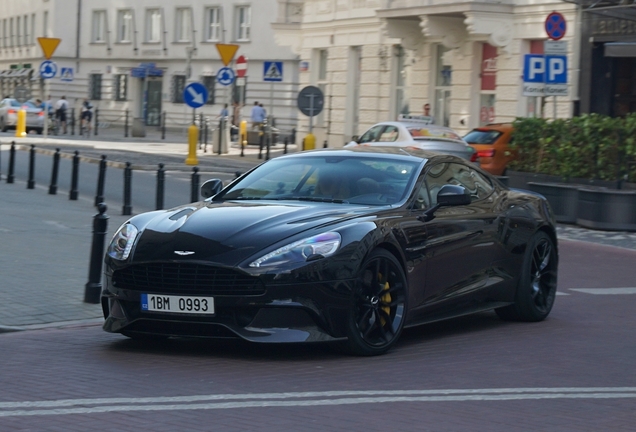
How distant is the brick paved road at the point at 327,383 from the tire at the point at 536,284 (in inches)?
10.1

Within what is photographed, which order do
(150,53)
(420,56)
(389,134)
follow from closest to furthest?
(389,134), (420,56), (150,53)

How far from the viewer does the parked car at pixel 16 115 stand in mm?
53156

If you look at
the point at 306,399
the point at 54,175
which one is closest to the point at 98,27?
the point at 54,175

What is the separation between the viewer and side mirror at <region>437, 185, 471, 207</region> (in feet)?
28.5

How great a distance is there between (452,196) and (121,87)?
6633 centimetres

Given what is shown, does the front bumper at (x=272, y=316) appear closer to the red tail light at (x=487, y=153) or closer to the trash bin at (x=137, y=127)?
the red tail light at (x=487, y=153)

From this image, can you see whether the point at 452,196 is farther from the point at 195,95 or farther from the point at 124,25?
the point at 124,25

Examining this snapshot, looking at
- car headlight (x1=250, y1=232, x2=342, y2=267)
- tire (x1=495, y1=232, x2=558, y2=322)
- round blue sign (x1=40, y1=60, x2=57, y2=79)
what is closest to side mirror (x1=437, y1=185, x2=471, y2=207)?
car headlight (x1=250, y1=232, x2=342, y2=267)

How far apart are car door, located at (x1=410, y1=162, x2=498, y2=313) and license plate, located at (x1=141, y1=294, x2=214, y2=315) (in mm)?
1575

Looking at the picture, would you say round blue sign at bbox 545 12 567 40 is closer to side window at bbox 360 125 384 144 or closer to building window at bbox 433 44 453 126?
side window at bbox 360 125 384 144

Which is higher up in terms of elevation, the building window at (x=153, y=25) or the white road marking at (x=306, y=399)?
the building window at (x=153, y=25)

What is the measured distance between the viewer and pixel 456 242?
8945mm

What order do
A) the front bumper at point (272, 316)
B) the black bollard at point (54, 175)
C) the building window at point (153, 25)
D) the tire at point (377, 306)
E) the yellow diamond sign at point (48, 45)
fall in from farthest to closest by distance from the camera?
the building window at point (153, 25) < the yellow diamond sign at point (48, 45) < the black bollard at point (54, 175) < the tire at point (377, 306) < the front bumper at point (272, 316)

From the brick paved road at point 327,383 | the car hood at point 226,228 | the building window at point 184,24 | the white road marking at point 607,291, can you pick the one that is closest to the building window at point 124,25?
the building window at point 184,24
